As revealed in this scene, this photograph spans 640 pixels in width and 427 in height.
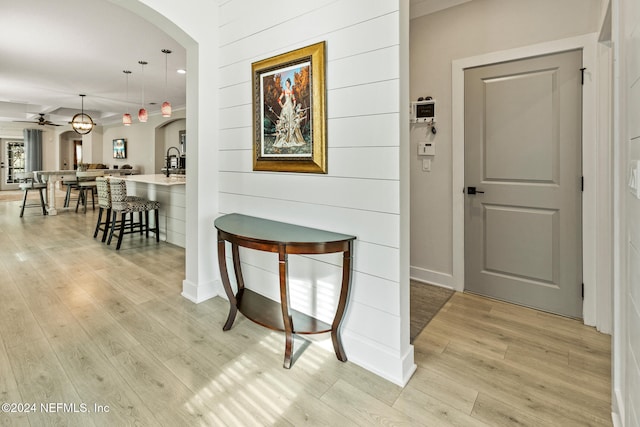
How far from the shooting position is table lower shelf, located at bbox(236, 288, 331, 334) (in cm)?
205

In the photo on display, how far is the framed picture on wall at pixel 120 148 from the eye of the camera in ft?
37.6

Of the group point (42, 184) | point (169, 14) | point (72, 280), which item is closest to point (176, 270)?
point (72, 280)

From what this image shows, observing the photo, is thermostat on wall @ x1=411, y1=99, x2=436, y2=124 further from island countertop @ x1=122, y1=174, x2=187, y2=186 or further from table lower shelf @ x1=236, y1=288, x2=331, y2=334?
island countertop @ x1=122, y1=174, x2=187, y2=186

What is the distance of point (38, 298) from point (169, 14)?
254 centimetres

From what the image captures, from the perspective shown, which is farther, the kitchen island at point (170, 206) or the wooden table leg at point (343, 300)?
the kitchen island at point (170, 206)

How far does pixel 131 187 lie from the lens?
5711 mm

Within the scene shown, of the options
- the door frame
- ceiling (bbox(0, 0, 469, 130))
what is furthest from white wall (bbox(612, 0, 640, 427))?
ceiling (bbox(0, 0, 469, 130))

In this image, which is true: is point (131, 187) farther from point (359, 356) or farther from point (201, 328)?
point (359, 356)

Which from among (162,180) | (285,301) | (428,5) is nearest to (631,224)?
(285,301)

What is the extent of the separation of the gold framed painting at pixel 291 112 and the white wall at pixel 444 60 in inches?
58.2

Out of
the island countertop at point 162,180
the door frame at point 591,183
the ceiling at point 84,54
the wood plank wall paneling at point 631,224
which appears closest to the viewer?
the wood plank wall paneling at point 631,224

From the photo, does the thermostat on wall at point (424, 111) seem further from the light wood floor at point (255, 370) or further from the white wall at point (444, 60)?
the light wood floor at point (255, 370)

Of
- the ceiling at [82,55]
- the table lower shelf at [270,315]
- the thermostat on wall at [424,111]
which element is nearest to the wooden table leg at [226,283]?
the table lower shelf at [270,315]

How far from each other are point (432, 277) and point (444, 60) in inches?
78.0
